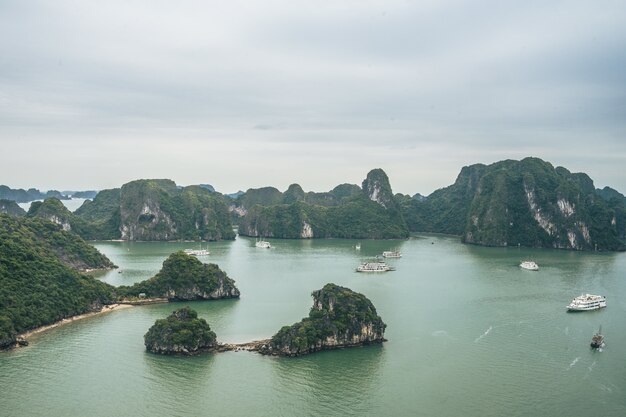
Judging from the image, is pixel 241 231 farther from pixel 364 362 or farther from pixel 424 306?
pixel 364 362

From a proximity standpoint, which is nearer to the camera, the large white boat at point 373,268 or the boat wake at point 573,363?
the boat wake at point 573,363

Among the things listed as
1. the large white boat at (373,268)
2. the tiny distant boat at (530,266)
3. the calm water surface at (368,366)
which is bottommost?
the calm water surface at (368,366)

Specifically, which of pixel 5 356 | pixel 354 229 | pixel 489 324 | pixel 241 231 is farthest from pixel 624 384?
pixel 241 231

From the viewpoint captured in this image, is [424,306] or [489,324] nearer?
[489,324]

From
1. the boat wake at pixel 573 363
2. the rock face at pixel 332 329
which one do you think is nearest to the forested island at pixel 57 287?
the rock face at pixel 332 329

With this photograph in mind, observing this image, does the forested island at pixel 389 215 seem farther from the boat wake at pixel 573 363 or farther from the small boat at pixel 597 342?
the boat wake at pixel 573 363

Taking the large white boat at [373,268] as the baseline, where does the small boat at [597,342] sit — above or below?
below

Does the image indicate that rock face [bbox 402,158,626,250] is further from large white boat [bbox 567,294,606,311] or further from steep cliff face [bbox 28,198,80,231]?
steep cliff face [bbox 28,198,80,231]
